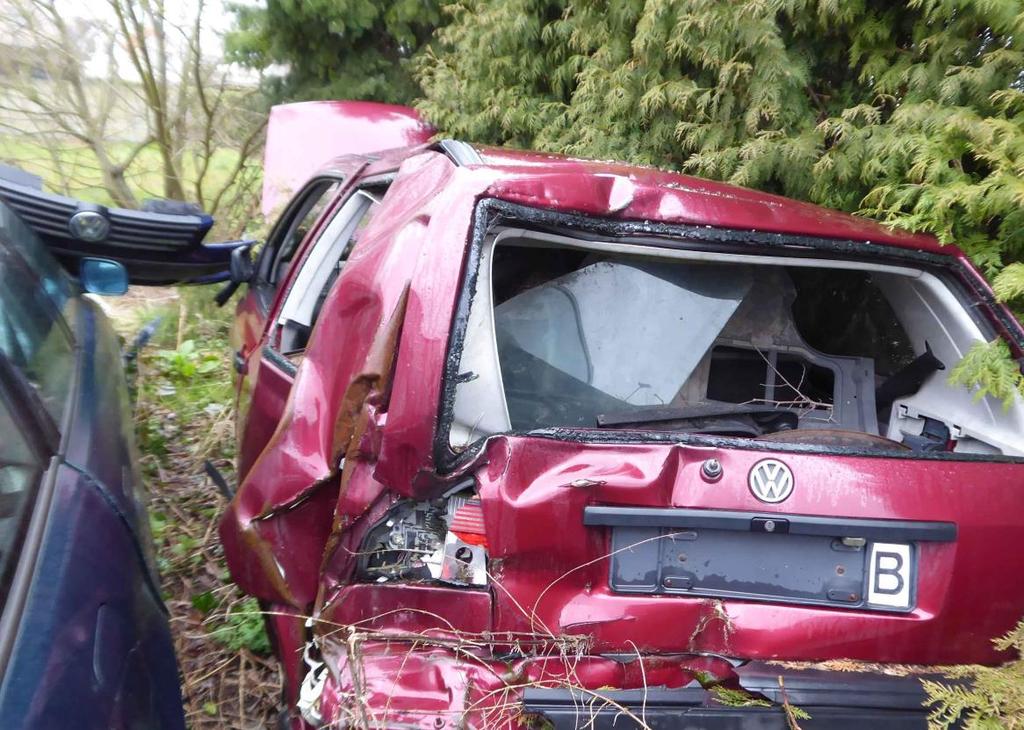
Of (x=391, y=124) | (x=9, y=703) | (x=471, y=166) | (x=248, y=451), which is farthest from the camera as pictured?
(x=391, y=124)

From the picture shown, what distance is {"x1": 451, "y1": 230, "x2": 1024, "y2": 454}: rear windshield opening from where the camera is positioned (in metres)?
1.97

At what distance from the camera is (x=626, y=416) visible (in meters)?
1.98

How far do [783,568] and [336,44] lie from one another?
7902 millimetres

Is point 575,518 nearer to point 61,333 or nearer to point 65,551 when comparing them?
point 65,551

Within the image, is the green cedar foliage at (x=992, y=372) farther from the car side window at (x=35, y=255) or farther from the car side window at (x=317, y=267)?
the car side window at (x=35, y=255)

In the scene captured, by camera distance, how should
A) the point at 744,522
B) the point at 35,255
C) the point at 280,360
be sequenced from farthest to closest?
the point at 280,360
the point at 35,255
the point at 744,522

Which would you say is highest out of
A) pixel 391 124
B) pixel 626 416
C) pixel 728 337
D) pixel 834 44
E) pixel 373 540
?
pixel 391 124

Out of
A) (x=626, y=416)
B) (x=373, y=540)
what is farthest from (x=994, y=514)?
(x=373, y=540)

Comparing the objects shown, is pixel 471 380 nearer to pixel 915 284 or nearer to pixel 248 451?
pixel 248 451

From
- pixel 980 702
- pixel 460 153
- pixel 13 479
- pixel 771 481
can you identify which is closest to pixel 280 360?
pixel 460 153

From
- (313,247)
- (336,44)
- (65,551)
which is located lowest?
(65,551)

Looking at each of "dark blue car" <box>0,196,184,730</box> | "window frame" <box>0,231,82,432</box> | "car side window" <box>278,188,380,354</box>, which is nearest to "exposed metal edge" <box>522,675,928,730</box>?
"dark blue car" <box>0,196,184,730</box>

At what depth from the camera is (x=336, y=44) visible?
26.3 ft

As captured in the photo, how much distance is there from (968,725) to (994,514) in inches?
19.4
